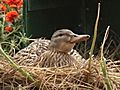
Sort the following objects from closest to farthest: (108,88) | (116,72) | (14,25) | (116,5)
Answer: (108,88)
(116,72)
(116,5)
(14,25)

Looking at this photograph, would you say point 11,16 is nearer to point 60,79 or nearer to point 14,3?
point 14,3

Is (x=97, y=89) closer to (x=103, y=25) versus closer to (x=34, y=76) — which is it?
(x=34, y=76)

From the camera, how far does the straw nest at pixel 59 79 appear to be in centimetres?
82

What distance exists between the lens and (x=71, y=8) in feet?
7.74

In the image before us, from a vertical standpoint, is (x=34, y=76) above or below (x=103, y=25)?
above

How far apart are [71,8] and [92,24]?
163 millimetres

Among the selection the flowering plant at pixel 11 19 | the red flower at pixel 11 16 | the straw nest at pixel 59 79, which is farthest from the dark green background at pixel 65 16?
the straw nest at pixel 59 79

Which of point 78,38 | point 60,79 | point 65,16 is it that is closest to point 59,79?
point 60,79

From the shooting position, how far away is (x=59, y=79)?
0.84m

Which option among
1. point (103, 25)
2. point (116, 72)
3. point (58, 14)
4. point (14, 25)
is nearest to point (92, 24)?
point (103, 25)

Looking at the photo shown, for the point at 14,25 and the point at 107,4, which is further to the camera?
the point at 14,25

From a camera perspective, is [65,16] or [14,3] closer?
[65,16]

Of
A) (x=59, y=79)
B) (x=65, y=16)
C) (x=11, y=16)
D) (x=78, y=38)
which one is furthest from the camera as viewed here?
(x=11, y=16)

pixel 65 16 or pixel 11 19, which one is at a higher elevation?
pixel 65 16
